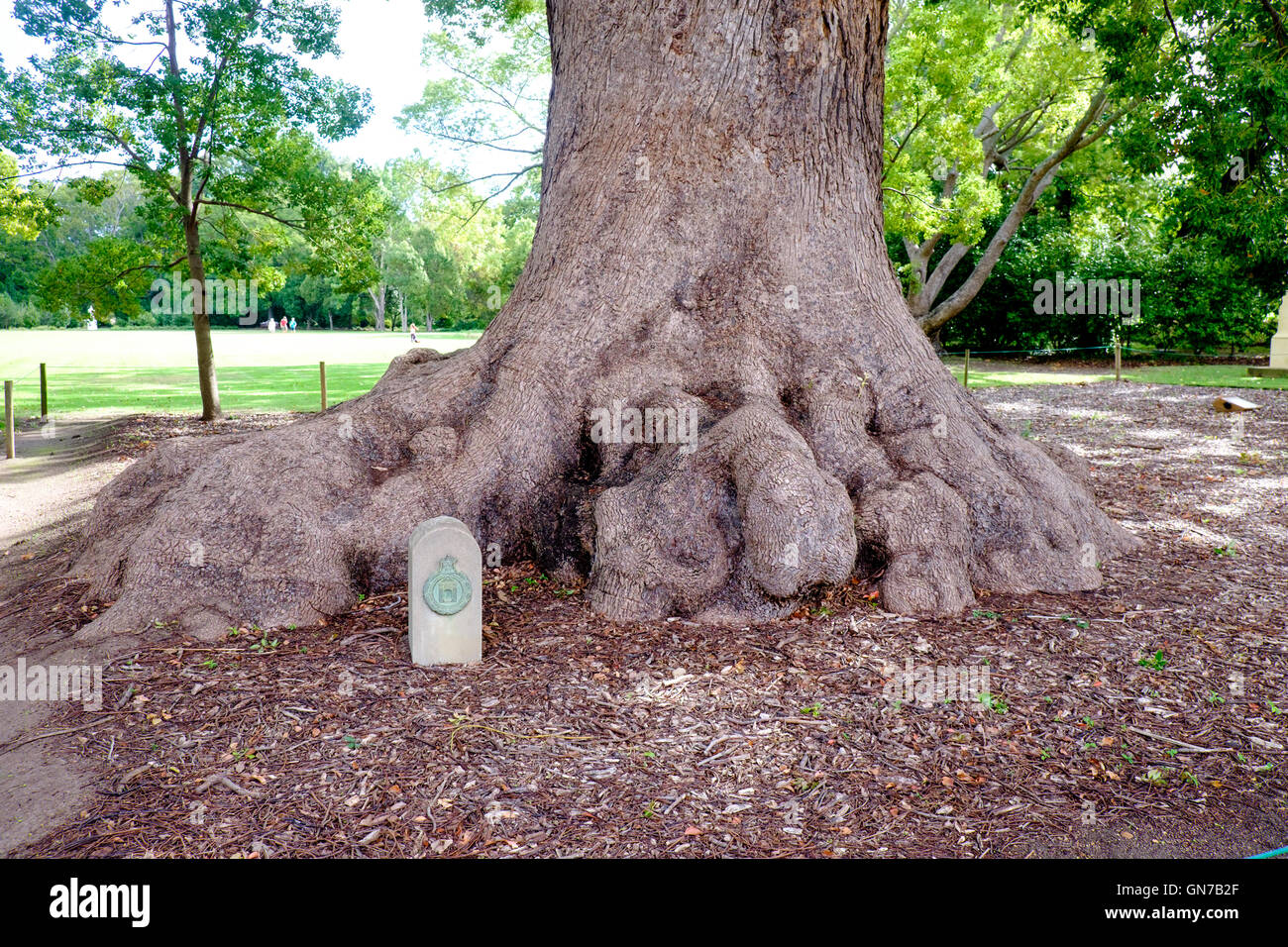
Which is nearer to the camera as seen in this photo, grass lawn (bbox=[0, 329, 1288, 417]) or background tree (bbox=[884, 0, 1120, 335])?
grass lawn (bbox=[0, 329, 1288, 417])

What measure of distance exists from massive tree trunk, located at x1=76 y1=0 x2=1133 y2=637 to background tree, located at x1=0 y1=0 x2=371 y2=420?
880 cm

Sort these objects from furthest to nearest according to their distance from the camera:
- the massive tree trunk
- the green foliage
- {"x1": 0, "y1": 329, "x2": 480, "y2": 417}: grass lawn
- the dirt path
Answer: the green foliage, {"x1": 0, "y1": 329, "x2": 480, "y2": 417}: grass lawn, the massive tree trunk, the dirt path

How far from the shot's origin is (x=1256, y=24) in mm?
12055

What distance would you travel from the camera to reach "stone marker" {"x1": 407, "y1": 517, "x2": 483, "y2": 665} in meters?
5.12

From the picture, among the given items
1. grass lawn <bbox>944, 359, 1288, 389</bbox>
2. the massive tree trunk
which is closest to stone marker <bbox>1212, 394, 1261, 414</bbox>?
grass lawn <bbox>944, 359, 1288, 389</bbox>

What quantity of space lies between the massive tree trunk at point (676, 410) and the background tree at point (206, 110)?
8801 millimetres

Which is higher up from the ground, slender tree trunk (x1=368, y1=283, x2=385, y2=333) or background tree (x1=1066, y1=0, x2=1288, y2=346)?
slender tree trunk (x1=368, y1=283, x2=385, y2=333)

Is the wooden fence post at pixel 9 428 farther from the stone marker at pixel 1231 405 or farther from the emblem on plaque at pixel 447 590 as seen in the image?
the stone marker at pixel 1231 405

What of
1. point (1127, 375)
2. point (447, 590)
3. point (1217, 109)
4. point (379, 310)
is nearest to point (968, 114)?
point (1127, 375)

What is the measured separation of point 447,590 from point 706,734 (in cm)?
166

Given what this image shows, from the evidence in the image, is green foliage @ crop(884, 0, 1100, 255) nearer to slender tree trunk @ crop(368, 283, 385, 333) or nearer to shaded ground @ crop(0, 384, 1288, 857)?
shaded ground @ crop(0, 384, 1288, 857)

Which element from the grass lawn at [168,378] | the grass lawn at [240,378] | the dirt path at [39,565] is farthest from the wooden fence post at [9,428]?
the grass lawn at [168,378]

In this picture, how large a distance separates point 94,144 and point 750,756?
1477cm
